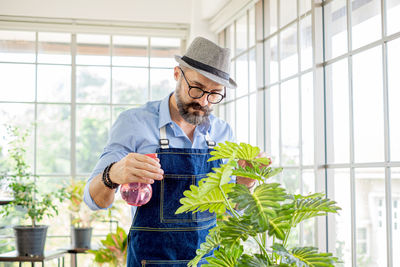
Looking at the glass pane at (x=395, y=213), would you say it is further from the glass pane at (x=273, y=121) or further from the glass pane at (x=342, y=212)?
the glass pane at (x=273, y=121)

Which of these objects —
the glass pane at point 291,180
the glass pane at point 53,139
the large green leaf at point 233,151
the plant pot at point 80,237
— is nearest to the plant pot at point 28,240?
the plant pot at point 80,237

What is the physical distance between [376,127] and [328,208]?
1.00 metres

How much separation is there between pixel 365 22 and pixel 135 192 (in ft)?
4.35

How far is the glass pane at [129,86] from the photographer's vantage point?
5121 millimetres

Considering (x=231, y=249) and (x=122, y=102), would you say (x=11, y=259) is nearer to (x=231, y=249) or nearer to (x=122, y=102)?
(x=122, y=102)

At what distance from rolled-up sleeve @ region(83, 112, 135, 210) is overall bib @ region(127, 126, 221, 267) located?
0.15 metres

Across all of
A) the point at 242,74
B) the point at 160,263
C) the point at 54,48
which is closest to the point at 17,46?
the point at 54,48

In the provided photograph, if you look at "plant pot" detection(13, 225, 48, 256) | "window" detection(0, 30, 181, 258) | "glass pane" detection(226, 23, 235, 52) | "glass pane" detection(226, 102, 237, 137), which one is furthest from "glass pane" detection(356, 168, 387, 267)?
"window" detection(0, 30, 181, 258)

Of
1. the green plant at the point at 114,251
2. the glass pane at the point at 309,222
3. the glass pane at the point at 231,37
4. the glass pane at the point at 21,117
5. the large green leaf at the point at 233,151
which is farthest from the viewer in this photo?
the glass pane at the point at 21,117

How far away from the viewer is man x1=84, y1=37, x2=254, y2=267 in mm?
2049

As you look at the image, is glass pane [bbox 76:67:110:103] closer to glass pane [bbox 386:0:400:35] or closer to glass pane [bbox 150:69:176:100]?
glass pane [bbox 150:69:176:100]

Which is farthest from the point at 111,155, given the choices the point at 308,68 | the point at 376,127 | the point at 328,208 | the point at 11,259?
the point at 11,259

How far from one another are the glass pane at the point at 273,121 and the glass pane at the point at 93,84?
2.13m

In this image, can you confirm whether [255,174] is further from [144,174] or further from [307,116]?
[307,116]
